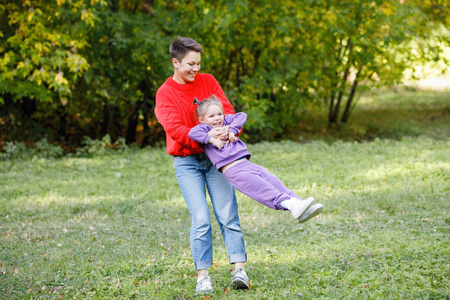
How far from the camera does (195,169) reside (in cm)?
382

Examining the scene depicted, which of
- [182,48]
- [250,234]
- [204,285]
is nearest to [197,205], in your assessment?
[204,285]

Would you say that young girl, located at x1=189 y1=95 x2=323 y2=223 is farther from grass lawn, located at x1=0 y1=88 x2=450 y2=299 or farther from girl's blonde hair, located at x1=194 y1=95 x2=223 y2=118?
grass lawn, located at x1=0 y1=88 x2=450 y2=299

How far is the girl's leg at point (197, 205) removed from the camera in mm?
3723

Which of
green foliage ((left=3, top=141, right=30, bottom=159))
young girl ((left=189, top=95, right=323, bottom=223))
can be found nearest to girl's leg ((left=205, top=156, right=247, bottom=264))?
young girl ((left=189, top=95, right=323, bottom=223))

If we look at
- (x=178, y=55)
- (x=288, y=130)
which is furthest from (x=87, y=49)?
(x=178, y=55)

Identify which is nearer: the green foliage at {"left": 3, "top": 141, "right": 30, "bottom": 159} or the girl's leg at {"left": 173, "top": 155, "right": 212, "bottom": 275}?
the girl's leg at {"left": 173, "top": 155, "right": 212, "bottom": 275}

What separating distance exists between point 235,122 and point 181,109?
1.52 ft

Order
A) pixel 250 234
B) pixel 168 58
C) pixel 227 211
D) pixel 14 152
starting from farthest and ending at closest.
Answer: pixel 168 58 → pixel 14 152 → pixel 250 234 → pixel 227 211

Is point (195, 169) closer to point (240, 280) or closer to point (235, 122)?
point (235, 122)

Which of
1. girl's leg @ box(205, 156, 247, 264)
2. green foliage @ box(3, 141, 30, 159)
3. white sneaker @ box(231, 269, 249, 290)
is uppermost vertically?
girl's leg @ box(205, 156, 247, 264)

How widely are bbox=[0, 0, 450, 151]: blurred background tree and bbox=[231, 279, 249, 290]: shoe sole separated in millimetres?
7465

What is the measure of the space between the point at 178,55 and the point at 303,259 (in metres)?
2.38

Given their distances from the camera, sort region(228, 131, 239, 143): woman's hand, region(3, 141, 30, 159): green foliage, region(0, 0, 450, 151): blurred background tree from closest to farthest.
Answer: region(228, 131, 239, 143): woman's hand < region(0, 0, 450, 151): blurred background tree < region(3, 141, 30, 159): green foliage

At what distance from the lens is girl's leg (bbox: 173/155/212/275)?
3723mm
